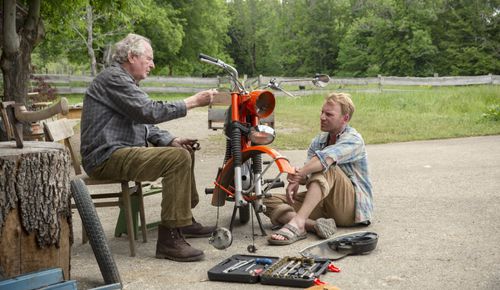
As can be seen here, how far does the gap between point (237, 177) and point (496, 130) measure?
9.19 metres

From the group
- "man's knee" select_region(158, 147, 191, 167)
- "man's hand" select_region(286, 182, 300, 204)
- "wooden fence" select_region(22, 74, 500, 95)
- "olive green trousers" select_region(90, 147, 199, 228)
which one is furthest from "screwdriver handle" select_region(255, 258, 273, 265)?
"wooden fence" select_region(22, 74, 500, 95)

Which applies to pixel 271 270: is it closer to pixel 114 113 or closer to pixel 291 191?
pixel 291 191

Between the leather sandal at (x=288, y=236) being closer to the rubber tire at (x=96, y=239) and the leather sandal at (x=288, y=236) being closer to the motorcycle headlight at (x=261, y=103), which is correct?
the motorcycle headlight at (x=261, y=103)

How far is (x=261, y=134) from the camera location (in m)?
5.06

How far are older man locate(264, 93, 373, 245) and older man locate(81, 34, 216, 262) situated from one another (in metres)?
0.81

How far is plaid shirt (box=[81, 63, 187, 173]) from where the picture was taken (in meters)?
4.79

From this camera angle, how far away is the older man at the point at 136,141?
4719mm

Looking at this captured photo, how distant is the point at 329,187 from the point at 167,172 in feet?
4.42

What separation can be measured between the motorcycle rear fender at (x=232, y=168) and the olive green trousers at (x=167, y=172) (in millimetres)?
568

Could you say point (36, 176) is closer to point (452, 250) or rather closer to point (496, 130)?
point (452, 250)

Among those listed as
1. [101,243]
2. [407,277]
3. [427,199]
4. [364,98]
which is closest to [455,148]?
[427,199]

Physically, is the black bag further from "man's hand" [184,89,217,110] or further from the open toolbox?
"man's hand" [184,89,217,110]

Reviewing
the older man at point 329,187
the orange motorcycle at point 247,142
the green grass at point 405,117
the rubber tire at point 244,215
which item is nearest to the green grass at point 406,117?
the green grass at point 405,117

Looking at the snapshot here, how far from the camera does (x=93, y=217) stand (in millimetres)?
4242
